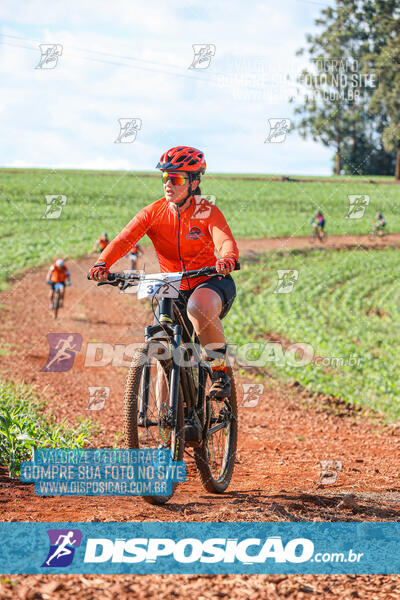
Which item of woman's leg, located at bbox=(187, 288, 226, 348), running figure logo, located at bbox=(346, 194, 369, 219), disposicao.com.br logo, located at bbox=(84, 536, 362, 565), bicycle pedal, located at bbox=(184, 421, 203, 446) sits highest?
running figure logo, located at bbox=(346, 194, 369, 219)

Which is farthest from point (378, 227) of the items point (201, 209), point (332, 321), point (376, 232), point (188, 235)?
point (188, 235)

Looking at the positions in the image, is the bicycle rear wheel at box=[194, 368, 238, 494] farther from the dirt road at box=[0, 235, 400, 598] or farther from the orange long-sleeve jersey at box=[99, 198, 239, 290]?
the orange long-sleeve jersey at box=[99, 198, 239, 290]

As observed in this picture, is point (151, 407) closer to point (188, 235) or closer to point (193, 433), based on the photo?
point (193, 433)

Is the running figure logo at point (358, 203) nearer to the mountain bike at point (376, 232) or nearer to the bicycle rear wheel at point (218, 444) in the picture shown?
the bicycle rear wheel at point (218, 444)

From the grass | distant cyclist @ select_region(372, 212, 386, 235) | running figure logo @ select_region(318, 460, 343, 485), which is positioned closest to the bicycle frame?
the grass

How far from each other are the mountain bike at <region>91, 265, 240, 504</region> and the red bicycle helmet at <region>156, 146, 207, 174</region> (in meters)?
0.90

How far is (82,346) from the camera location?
48.9ft

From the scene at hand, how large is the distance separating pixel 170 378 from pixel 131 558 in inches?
55.3

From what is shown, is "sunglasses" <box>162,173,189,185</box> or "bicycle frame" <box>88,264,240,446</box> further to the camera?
"sunglasses" <box>162,173,189,185</box>

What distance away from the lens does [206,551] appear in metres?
3.70

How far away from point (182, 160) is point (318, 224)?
29284 mm

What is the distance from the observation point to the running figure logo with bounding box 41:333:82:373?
1229 cm

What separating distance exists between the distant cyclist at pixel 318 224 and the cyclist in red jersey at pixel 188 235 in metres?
28.4

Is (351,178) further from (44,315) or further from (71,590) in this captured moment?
(71,590)
